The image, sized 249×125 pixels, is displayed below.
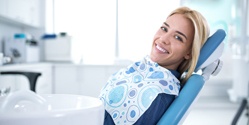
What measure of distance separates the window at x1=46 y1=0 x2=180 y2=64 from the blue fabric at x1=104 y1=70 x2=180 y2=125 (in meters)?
2.90

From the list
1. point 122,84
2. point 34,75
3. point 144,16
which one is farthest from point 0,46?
point 122,84

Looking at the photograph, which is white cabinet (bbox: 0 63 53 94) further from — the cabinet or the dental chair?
the dental chair

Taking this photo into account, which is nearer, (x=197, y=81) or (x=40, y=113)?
(x=40, y=113)

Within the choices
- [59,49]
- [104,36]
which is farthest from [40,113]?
[104,36]

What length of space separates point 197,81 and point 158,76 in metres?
0.14

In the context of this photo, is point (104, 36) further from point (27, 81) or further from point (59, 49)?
point (27, 81)

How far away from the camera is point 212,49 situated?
1.00 metres

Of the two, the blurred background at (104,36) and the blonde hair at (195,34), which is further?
the blurred background at (104,36)

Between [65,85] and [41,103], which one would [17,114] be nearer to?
[41,103]

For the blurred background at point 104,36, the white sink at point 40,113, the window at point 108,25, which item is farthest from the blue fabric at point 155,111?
the window at point 108,25

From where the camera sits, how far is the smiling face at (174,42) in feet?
3.39

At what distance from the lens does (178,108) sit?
0.88m

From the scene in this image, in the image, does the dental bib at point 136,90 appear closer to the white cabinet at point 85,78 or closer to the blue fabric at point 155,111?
the blue fabric at point 155,111

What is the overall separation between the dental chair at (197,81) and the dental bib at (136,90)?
5 cm
